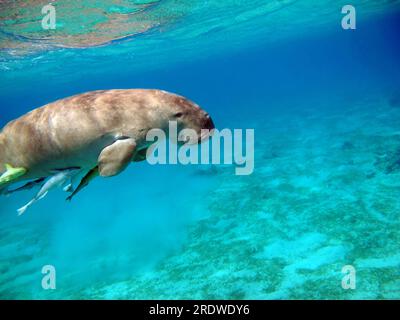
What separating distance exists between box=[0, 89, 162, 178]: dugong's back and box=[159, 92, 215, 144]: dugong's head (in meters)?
0.16

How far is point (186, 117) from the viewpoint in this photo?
291cm

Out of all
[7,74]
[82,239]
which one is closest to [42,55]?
[7,74]

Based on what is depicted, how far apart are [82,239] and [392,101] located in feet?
75.7

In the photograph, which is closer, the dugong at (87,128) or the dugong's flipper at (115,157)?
the dugong's flipper at (115,157)

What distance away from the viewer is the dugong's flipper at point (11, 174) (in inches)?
113

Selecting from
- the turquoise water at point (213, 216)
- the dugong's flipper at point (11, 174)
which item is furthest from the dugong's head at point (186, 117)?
the turquoise water at point (213, 216)

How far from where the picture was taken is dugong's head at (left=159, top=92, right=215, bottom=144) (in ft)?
9.52

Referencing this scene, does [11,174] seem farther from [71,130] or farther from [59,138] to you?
[71,130]

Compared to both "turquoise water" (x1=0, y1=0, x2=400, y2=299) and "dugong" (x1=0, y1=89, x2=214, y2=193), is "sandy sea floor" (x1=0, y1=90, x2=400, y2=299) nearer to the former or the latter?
"turquoise water" (x1=0, y1=0, x2=400, y2=299)

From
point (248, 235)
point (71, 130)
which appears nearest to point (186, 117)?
point (71, 130)

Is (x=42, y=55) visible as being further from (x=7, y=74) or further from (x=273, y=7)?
(x=273, y=7)

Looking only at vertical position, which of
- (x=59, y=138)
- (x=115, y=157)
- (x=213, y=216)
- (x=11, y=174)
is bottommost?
(x=213, y=216)

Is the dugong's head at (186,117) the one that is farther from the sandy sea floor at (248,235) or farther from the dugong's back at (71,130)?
the sandy sea floor at (248,235)

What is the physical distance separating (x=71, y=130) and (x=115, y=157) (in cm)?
53
